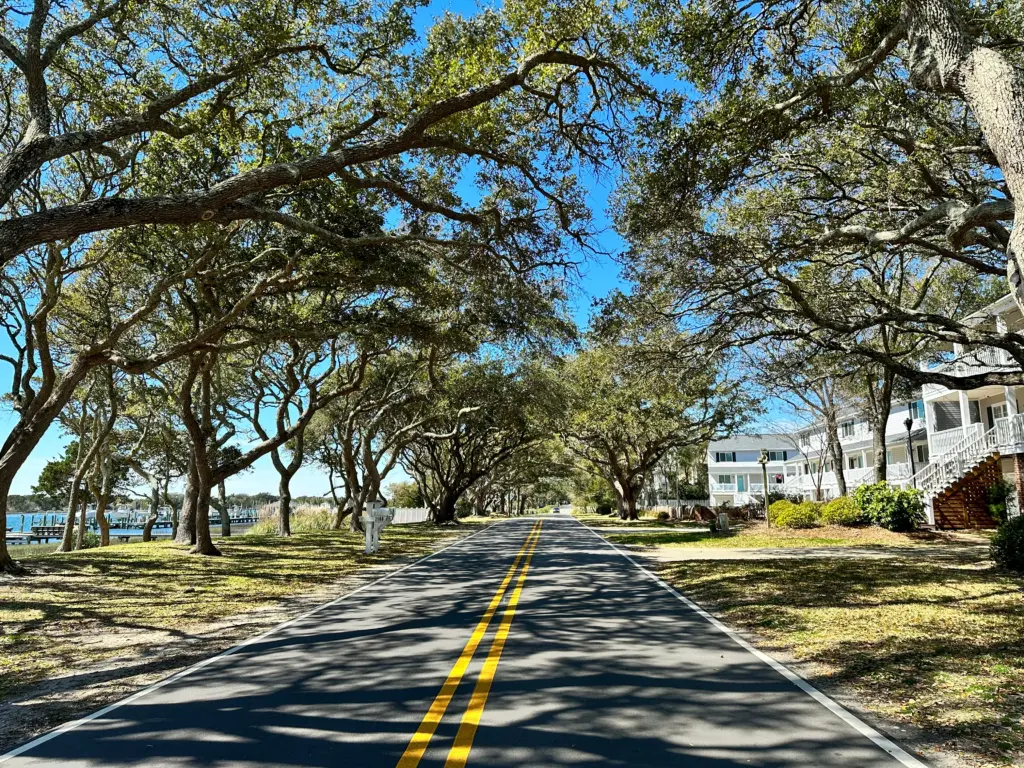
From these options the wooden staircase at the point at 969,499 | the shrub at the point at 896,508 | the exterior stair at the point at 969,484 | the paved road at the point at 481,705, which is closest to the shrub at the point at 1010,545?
the paved road at the point at 481,705

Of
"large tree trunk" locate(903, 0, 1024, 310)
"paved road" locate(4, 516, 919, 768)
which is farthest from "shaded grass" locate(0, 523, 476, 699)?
"large tree trunk" locate(903, 0, 1024, 310)

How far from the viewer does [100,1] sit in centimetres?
1027

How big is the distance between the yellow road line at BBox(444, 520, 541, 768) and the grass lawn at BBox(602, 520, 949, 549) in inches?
627

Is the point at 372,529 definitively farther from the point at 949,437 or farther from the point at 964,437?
the point at 949,437

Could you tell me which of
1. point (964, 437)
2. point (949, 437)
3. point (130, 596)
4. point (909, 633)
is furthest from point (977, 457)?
point (130, 596)

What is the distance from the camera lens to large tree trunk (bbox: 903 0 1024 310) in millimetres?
5961

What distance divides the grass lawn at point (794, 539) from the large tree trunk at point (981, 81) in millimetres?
17213

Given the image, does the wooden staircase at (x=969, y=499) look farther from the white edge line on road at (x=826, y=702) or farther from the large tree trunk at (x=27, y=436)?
the large tree trunk at (x=27, y=436)

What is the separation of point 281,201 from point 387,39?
408 centimetres

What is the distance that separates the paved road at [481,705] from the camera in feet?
15.0

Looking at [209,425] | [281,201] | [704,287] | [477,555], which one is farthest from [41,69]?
[477,555]

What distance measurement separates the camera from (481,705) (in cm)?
555

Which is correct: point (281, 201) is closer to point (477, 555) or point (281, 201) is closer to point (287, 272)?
point (287, 272)

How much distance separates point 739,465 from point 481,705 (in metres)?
73.3
